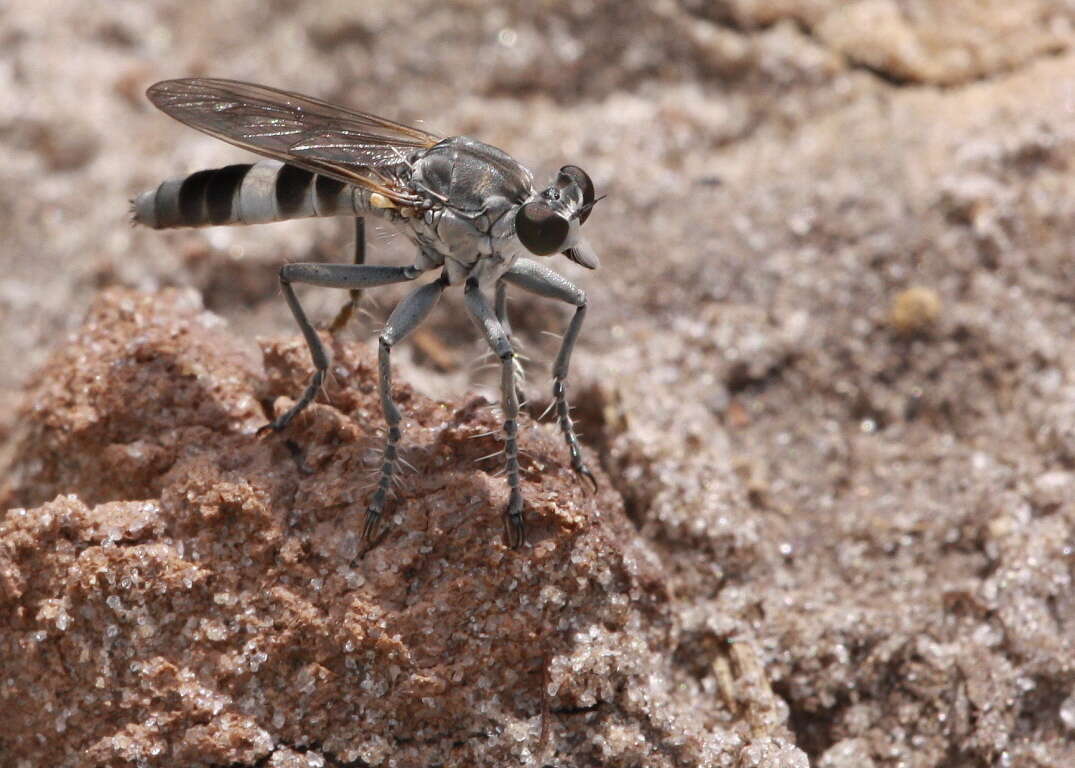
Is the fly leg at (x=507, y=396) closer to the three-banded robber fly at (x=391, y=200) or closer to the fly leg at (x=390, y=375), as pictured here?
the three-banded robber fly at (x=391, y=200)

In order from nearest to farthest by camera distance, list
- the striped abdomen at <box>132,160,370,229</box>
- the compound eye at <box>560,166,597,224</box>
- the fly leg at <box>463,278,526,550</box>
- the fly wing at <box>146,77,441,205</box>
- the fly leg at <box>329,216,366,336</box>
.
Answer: the fly leg at <box>463,278,526,550</box> → the fly wing at <box>146,77,441,205</box> → the compound eye at <box>560,166,597,224</box> → the striped abdomen at <box>132,160,370,229</box> → the fly leg at <box>329,216,366,336</box>

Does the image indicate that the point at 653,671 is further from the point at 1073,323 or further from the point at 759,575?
the point at 1073,323

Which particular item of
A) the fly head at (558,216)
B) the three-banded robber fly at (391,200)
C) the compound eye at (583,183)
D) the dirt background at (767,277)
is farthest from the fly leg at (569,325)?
the dirt background at (767,277)

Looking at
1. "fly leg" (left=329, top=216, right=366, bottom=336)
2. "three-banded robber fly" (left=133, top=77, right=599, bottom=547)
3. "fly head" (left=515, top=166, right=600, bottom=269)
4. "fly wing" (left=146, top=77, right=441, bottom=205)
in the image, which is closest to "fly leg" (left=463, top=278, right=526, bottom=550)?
"three-banded robber fly" (left=133, top=77, right=599, bottom=547)

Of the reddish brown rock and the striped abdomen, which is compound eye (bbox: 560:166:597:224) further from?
the reddish brown rock

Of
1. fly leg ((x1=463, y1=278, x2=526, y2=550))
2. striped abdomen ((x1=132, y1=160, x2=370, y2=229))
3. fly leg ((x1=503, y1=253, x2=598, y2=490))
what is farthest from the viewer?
striped abdomen ((x1=132, y1=160, x2=370, y2=229))
